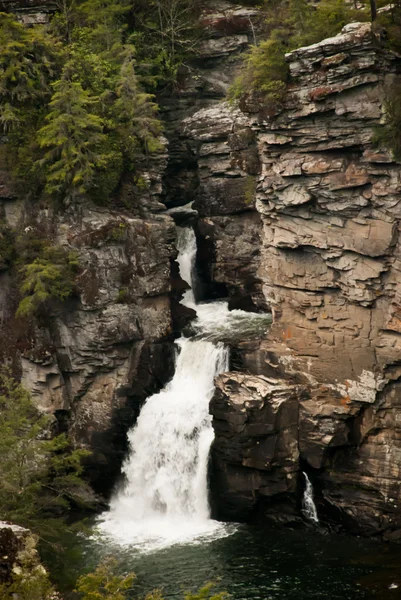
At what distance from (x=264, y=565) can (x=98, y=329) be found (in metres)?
13.8

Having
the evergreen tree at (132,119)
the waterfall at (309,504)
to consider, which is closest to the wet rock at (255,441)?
the waterfall at (309,504)

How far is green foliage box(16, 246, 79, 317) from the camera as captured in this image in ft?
137

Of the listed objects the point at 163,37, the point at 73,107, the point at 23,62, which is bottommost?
the point at 73,107

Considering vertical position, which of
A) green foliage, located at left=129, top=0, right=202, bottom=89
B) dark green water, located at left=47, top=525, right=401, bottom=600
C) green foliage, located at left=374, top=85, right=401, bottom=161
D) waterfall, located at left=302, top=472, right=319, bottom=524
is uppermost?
green foliage, located at left=129, top=0, right=202, bottom=89

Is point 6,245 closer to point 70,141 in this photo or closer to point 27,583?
point 70,141

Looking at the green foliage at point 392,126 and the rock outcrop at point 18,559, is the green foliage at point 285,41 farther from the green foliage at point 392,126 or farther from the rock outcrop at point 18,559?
the rock outcrop at point 18,559

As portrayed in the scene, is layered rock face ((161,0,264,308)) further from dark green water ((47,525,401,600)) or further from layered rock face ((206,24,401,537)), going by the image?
dark green water ((47,525,401,600))

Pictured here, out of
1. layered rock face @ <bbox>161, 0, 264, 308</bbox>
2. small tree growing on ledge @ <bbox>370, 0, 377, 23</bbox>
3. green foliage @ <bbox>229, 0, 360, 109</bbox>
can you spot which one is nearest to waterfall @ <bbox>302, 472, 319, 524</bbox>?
layered rock face @ <bbox>161, 0, 264, 308</bbox>

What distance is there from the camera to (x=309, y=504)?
39.4 m

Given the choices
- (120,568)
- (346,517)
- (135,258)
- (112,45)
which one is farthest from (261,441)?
(112,45)

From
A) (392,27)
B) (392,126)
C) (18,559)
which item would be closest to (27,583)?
(18,559)

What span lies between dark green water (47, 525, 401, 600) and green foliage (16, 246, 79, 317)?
11.0m

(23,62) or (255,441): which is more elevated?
(23,62)

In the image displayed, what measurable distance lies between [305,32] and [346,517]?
Result: 20688 millimetres
